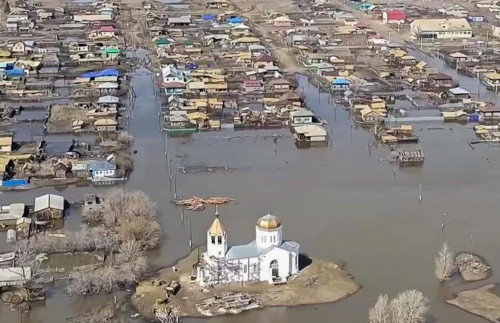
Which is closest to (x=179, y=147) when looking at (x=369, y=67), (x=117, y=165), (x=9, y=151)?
(x=117, y=165)

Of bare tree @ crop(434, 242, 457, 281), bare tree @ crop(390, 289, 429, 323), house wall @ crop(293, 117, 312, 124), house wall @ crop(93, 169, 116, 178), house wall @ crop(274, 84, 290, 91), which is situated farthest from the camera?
house wall @ crop(274, 84, 290, 91)

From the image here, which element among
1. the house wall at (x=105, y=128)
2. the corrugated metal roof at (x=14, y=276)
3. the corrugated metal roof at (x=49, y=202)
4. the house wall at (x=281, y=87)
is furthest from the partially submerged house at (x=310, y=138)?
the corrugated metal roof at (x=14, y=276)

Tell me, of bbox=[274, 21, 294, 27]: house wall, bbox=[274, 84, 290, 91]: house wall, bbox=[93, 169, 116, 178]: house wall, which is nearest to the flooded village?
bbox=[93, 169, 116, 178]: house wall

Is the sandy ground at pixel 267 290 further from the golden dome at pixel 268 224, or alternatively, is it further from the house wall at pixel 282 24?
the house wall at pixel 282 24

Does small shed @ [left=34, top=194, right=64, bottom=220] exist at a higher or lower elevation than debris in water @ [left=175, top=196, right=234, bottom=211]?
higher

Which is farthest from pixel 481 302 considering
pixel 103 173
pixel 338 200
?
pixel 103 173

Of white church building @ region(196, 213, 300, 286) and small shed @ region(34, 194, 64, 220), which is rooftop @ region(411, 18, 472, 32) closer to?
small shed @ region(34, 194, 64, 220)

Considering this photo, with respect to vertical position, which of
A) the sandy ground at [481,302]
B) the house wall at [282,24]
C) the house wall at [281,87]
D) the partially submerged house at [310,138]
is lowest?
the sandy ground at [481,302]
